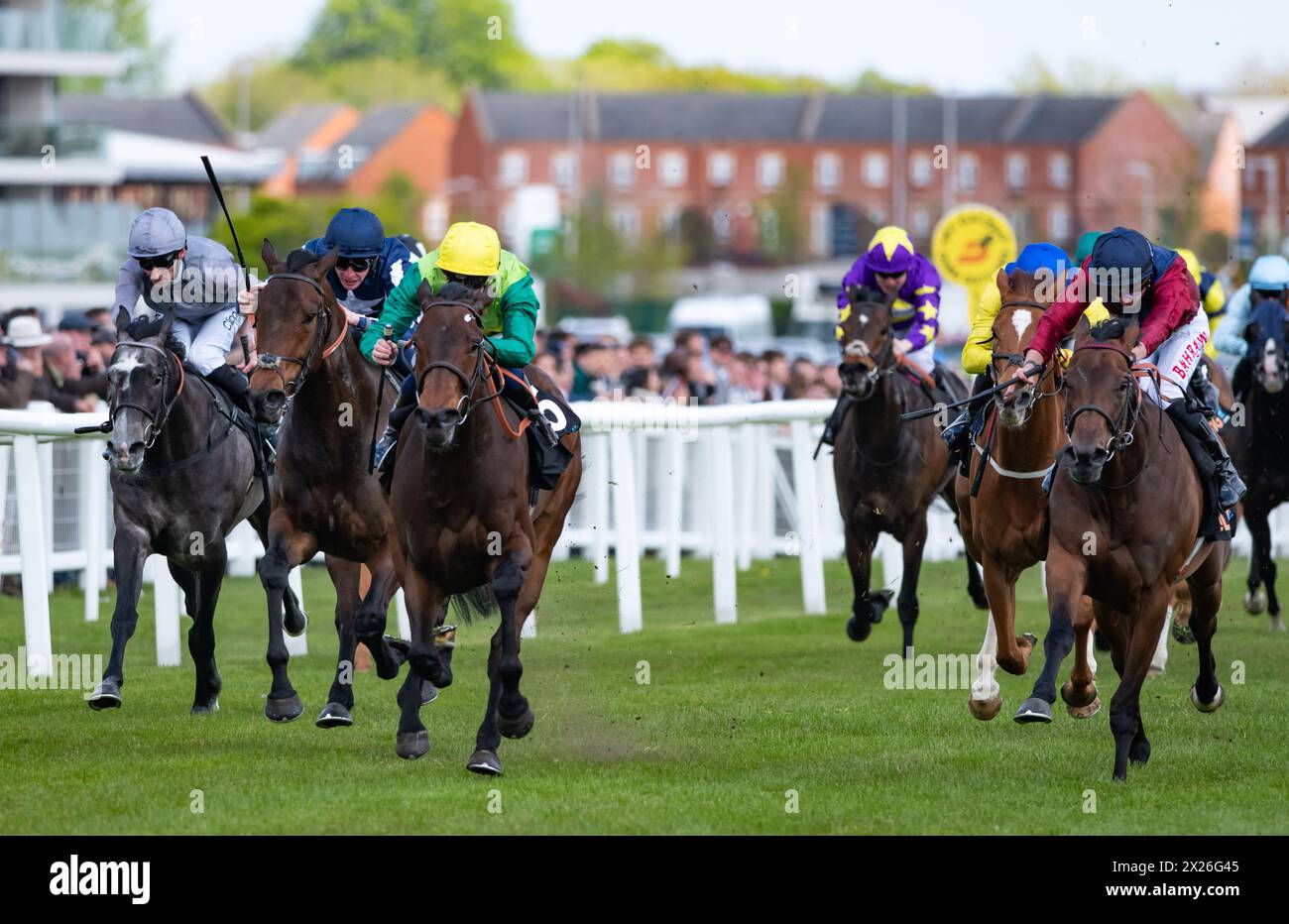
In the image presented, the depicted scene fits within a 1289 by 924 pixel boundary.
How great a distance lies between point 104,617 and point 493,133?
84.9 meters

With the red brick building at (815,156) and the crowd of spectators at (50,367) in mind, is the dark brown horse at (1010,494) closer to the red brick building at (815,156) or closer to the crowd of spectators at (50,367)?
the crowd of spectators at (50,367)

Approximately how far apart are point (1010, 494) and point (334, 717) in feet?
9.97

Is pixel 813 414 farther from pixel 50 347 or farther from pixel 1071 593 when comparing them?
pixel 1071 593

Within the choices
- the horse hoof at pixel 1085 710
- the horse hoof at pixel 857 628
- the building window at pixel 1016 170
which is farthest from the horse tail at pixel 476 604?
the building window at pixel 1016 170

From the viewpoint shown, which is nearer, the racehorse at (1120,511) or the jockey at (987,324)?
the racehorse at (1120,511)

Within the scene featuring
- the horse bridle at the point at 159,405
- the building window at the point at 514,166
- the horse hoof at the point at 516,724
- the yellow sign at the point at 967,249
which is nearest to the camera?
the horse hoof at the point at 516,724

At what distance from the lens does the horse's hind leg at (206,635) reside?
9.97 meters

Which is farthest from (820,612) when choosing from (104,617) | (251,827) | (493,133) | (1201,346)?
(493,133)

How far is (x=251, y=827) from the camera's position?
712cm

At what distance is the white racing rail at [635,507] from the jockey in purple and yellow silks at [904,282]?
1394mm

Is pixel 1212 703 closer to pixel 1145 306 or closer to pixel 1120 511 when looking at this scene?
pixel 1120 511

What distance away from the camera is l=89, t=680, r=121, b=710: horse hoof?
8.85m

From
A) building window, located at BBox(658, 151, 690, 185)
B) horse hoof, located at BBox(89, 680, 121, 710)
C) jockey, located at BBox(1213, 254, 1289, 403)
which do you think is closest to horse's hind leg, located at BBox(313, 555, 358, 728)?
horse hoof, located at BBox(89, 680, 121, 710)

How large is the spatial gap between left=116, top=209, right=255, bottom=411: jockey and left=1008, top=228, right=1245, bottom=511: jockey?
3565 millimetres
